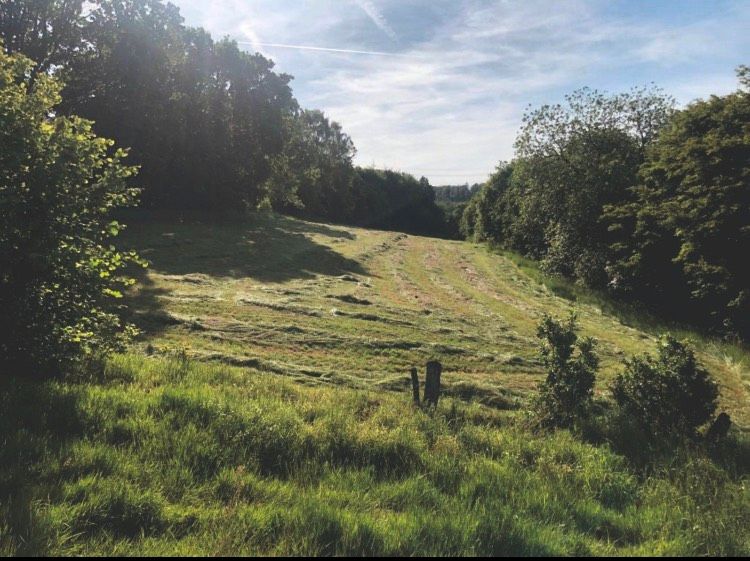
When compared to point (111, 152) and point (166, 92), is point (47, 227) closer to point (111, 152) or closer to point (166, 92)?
point (111, 152)

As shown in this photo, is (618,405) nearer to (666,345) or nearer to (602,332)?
(666,345)

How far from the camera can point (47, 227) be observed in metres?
6.63

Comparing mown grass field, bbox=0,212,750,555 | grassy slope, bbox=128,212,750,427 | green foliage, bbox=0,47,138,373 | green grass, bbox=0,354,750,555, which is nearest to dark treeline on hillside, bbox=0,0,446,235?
grassy slope, bbox=128,212,750,427

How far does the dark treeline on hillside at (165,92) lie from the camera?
1173 inches

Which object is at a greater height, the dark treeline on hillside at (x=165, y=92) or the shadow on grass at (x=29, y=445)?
the dark treeline on hillside at (x=165, y=92)

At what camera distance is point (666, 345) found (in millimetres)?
8719

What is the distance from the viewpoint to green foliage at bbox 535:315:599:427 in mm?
8031

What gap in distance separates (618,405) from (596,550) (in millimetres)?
5046

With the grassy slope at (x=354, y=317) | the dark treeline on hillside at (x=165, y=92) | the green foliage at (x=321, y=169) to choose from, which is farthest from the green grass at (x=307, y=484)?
the green foliage at (x=321, y=169)

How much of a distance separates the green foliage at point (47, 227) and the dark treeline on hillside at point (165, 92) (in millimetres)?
16823

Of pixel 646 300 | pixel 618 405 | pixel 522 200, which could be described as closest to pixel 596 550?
pixel 618 405

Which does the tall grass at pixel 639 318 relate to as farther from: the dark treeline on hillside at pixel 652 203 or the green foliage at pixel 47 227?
the green foliage at pixel 47 227

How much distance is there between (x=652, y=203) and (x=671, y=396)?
19.4 meters

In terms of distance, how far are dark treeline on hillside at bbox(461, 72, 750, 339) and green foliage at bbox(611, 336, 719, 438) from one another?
12455mm
